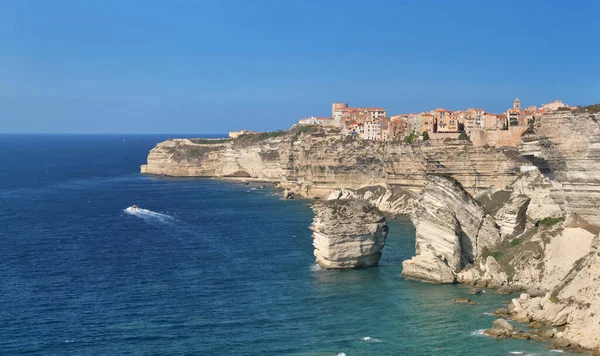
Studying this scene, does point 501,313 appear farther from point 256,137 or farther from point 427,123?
point 256,137

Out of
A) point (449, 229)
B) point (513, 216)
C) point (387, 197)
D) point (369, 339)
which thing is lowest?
point (369, 339)

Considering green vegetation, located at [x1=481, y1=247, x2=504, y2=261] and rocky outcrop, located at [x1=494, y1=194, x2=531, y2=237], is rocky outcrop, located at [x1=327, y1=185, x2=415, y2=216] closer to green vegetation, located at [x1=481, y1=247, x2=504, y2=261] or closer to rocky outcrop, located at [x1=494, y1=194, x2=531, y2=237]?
rocky outcrop, located at [x1=494, y1=194, x2=531, y2=237]

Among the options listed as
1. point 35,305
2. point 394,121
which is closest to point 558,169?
point 35,305

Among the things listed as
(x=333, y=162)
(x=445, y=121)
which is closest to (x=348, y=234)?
(x=333, y=162)

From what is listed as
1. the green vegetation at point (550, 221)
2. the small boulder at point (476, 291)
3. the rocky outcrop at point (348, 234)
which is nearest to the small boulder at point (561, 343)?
the small boulder at point (476, 291)

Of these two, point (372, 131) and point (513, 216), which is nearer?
point (513, 216)

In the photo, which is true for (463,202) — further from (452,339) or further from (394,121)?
(394,121)
